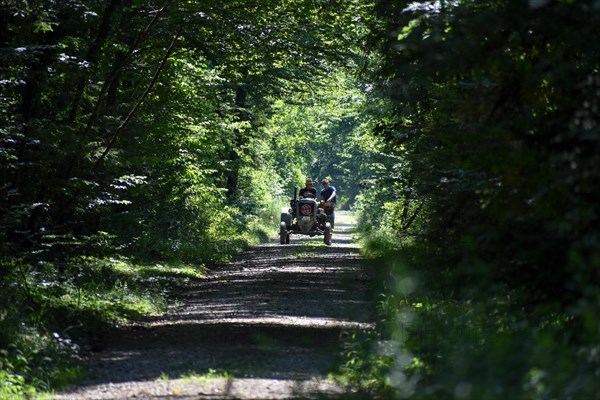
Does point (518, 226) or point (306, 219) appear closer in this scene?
point (518, 226)

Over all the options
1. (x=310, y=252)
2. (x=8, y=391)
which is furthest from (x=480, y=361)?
(x=310, y=252)

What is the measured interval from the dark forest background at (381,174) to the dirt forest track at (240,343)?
0.42 meters

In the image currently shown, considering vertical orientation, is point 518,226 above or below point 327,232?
above

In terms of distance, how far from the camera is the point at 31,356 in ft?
30.3

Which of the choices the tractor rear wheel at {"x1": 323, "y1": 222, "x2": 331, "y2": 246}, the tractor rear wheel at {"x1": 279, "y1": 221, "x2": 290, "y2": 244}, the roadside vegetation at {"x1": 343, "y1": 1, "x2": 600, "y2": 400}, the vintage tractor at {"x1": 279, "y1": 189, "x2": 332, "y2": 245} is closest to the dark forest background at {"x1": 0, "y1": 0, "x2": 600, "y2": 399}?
the roadside vegetation at {"x1": 343, "y1": 1, "x2": 600, "y2": 400}

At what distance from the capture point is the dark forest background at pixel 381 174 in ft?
20.9

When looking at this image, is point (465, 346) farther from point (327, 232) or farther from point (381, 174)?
point (327, 232)

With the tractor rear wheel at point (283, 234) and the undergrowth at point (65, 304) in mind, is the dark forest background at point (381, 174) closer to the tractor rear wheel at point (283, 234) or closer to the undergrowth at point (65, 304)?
the undergrowth at point (65, 304)

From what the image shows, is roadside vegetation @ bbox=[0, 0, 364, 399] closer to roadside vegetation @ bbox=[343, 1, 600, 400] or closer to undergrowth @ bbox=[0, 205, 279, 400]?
undergrowth @ bbox=[0, 205, 279, 400]

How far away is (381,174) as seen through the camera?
2873 centimetres

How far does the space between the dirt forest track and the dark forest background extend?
1.36ft

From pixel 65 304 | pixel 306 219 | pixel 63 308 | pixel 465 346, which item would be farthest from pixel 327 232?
pixel 465 346

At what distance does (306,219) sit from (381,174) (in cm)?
289

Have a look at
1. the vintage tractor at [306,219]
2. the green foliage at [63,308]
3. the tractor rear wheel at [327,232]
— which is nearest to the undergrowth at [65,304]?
the green foliage at [63,308]
